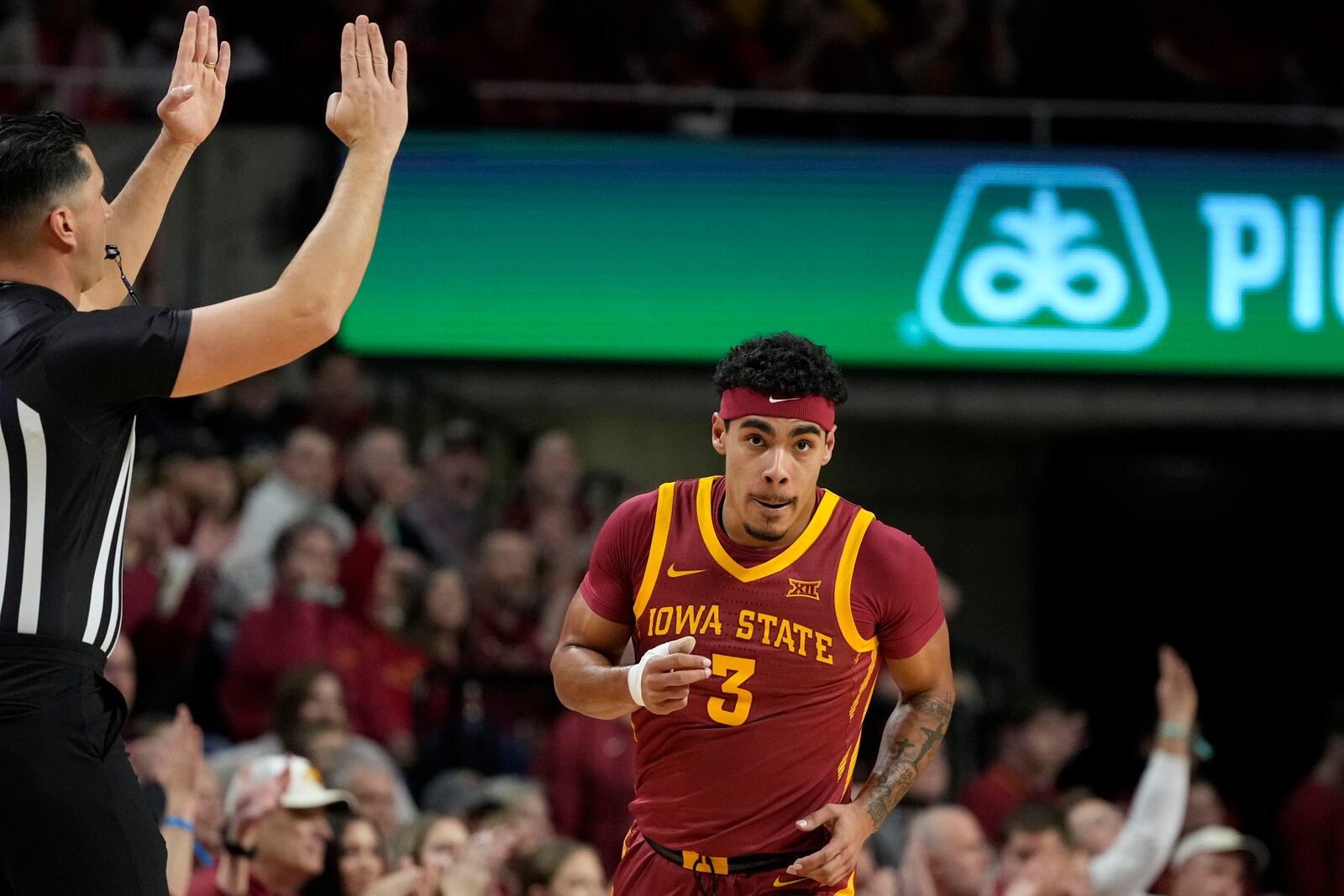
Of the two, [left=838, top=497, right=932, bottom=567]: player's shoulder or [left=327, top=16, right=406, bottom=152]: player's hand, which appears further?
[left=838, top=497, right=932, bottom=567]: player's shoulder

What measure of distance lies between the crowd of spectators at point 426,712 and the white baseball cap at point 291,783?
1 centimetres

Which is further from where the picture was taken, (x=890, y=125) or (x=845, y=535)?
(x=890, y=125)

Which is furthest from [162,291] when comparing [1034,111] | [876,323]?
[1034,111]

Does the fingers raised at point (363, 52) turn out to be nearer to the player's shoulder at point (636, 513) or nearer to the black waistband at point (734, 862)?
the player's shoulder at point (636, 513)

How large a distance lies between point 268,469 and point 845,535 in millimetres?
6146

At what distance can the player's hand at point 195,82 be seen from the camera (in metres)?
4.49

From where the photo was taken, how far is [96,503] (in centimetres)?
365

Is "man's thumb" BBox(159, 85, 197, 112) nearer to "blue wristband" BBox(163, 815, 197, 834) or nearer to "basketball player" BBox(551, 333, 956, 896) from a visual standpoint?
"basketball player" BBox(551, 333, 956, 896)

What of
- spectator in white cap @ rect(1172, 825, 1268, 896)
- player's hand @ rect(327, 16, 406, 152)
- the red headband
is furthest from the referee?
spectator in white cap @ rect(1172, 825, 1268, 896)

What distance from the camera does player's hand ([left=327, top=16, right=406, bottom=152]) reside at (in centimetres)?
382

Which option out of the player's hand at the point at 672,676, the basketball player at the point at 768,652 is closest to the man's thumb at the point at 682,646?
the player's hand at the point at 672,676

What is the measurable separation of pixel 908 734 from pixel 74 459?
2303 millimetres

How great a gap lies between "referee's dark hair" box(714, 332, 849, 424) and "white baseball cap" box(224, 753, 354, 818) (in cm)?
234

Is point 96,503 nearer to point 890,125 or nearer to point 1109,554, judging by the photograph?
point 890,125
